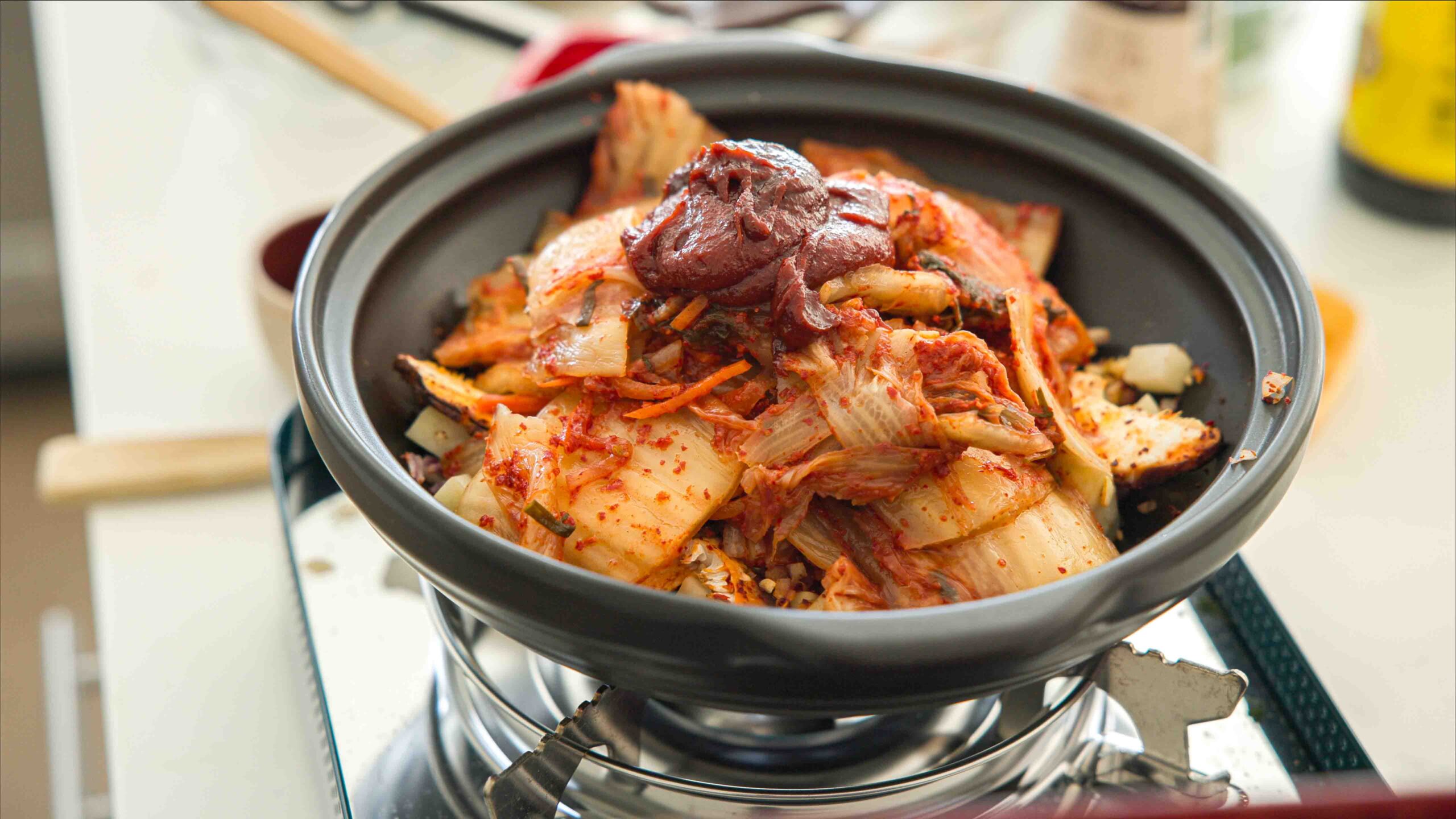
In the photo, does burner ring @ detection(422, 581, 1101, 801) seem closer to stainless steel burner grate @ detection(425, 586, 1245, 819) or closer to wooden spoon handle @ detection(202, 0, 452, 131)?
stainless steel burner grate @ detection(425, 586, 1245, 819)

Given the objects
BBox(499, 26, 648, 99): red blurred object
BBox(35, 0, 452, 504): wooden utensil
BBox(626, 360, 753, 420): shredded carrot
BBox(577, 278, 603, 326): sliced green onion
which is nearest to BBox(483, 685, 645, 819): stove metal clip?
BBox(626, 360, 753, 420): shredded carrot

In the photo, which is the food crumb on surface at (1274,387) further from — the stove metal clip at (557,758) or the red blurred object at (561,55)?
the red blurred object at (561,55)

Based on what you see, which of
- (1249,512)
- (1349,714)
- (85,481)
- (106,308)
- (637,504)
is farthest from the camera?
(106,308)

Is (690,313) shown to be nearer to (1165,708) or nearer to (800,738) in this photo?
(800,738)

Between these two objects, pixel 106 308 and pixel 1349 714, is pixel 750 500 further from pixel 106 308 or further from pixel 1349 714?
pixel 106 308

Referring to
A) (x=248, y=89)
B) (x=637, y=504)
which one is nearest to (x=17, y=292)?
(x=248, y=89)

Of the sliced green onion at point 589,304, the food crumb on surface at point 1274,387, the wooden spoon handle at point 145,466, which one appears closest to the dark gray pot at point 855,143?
the food crumb on surface at point 1274,387

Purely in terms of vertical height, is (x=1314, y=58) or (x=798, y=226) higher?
(x=798, y=226)
